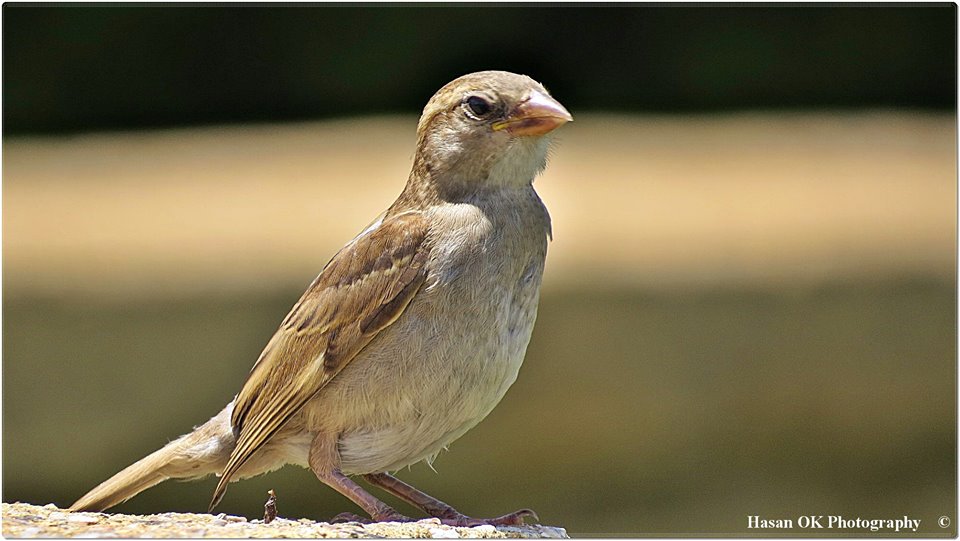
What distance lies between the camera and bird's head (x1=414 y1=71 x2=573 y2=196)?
4164mm

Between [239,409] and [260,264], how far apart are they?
16.0 ft

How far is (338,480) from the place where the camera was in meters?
4.23

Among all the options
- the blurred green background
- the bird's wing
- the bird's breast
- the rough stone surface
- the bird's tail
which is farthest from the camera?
the blurred green background

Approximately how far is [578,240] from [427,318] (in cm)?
532

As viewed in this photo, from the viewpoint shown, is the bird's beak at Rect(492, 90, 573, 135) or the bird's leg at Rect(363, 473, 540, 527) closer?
the bird's beak at Rect(492, 90, 573, 135)

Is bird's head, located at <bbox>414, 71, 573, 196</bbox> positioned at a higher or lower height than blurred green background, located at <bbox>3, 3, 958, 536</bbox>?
lower

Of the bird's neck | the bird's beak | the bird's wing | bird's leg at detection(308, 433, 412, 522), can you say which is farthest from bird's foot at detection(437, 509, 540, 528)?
the bird's beak

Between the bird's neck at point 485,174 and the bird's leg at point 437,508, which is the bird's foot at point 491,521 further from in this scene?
the bird's neck at point 485,174

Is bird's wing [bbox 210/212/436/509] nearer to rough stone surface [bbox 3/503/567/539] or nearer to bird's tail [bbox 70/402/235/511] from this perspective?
bird's tail [bbox 70/402/235/511]

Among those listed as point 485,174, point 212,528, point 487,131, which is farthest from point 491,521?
point 487,131

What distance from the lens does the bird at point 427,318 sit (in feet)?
13.5

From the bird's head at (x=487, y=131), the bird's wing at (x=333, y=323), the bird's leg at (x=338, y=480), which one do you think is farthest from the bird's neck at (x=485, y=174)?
the bird's leg at (x=338, y=480)

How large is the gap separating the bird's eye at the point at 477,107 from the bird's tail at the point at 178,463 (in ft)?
4.17

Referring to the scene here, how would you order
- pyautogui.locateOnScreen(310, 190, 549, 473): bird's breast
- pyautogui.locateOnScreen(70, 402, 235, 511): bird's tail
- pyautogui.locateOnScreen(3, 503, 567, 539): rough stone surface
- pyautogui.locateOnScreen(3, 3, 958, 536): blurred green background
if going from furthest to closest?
pyautogui.locateOnScreen(3, 3, 958, 536): blurred green background < pyautogui.locateOnScreen(70, 402, 235, 511): bird's tail < pyautogui.locateOnScreen(310, 190, 549, 473): bird's breast < pyautogui.locateOnScreen(3, 503, 567, 539): rough stone surface
